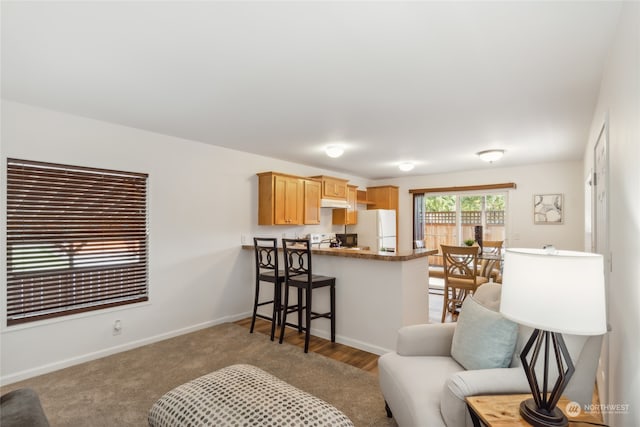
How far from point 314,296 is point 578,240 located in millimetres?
4587

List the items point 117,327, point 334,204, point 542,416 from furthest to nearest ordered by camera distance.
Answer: point 334,204 → point 117,327 → point 542,416

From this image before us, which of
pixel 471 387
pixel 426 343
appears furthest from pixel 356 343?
pixel 471 387

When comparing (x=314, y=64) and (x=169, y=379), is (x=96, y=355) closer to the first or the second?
(x=169, y=379)

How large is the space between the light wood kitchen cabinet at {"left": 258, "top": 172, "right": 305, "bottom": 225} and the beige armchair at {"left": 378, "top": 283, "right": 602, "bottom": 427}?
9.41 ft

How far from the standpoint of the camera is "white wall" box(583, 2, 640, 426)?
1242 millimetres

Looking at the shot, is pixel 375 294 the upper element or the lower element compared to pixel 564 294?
lower

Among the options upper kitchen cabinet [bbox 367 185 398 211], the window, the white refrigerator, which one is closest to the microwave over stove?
the white refrigerator

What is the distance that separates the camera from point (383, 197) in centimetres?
697

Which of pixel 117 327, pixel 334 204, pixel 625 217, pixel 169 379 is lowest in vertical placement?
pixel 169 379

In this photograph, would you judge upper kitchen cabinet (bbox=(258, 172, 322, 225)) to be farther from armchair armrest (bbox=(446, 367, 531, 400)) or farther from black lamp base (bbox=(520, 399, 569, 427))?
black lamp base (bbox=(520, 399, 569, 427))

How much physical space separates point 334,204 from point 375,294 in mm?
2750

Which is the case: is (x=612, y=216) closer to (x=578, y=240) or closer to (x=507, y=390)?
(x=507, y=390)

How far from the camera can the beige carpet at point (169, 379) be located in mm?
2227

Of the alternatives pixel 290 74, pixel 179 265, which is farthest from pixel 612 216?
pixel 179 265
